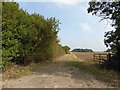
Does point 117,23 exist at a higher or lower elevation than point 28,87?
higher

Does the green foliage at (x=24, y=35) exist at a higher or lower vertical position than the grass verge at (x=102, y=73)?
higher

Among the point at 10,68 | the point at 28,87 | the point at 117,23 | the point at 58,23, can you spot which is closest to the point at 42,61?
the point at 58,23

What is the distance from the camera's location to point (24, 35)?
83.1ft

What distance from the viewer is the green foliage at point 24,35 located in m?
22.1

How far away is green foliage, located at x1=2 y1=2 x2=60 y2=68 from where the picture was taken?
72.4 ft

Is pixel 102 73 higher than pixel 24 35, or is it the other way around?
pixel 24 35

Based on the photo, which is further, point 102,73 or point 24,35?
point 24,35

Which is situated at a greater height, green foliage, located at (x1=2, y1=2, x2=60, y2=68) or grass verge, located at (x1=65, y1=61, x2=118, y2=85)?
green foliage, located at (x1=2, y1=2, x2=60, y2=68)

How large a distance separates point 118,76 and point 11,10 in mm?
10281

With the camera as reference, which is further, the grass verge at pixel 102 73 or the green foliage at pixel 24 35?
the green foliage at pixel 24 35

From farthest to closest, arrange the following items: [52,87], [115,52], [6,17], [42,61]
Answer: [42,61] → [115,52] → [6,17] → [52,87]

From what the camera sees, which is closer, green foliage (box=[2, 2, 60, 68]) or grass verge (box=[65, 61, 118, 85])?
grass verge (box=[65, 61, 118, 85])

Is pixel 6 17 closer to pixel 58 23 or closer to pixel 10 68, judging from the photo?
pixel 10 68

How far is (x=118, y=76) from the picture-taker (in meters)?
21.1
